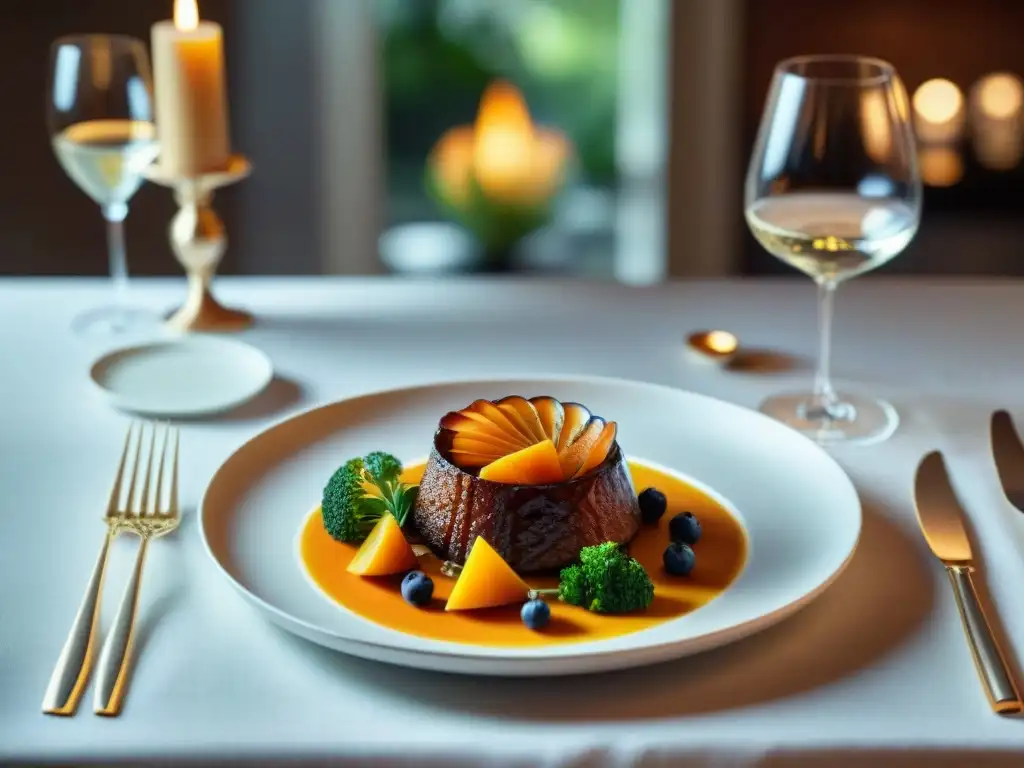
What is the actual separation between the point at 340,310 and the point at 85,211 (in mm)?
1551

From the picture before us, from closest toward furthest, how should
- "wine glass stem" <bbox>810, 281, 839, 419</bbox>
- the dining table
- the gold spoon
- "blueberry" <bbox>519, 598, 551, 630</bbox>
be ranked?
the dining table
"blueberry" <bbox>519, 598, 551, 630</bbox>
"wine glass stem" <bbox>810, 281, 839, 419</bbox>
the gold spoon

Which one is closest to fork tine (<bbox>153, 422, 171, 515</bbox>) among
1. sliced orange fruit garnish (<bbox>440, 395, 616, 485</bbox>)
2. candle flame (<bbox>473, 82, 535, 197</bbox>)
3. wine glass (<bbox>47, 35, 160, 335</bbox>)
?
sliced orange fruit garnish (<bbox>440, 395, 616, 485</bbox>)

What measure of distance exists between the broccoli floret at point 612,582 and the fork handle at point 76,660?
342mm

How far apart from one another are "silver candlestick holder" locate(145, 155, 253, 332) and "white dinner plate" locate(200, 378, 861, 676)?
1.36 feet

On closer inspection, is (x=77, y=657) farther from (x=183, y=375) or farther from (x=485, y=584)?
(x=183, y=375)

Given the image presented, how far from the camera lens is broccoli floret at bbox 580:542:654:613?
35.9 inches

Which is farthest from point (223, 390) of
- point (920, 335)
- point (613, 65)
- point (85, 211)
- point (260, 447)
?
point (613, 65)

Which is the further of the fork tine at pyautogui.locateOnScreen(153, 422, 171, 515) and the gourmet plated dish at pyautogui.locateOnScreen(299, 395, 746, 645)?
the fork tine at pyautogui.locateOnScreen(153, 422, 171, 515)

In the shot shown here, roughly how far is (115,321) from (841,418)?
90 centimetres

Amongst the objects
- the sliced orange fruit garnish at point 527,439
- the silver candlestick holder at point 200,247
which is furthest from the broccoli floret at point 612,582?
the silver candlestick holder at point 200,247

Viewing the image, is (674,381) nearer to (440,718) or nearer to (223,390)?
(223,390)

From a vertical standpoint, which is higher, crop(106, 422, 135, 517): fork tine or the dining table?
crop(106, 422, 135, 517): fork tine

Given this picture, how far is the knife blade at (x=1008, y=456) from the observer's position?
1.13 m

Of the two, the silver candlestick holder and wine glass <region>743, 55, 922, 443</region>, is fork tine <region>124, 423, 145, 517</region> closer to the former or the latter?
the silver candlestick holder
